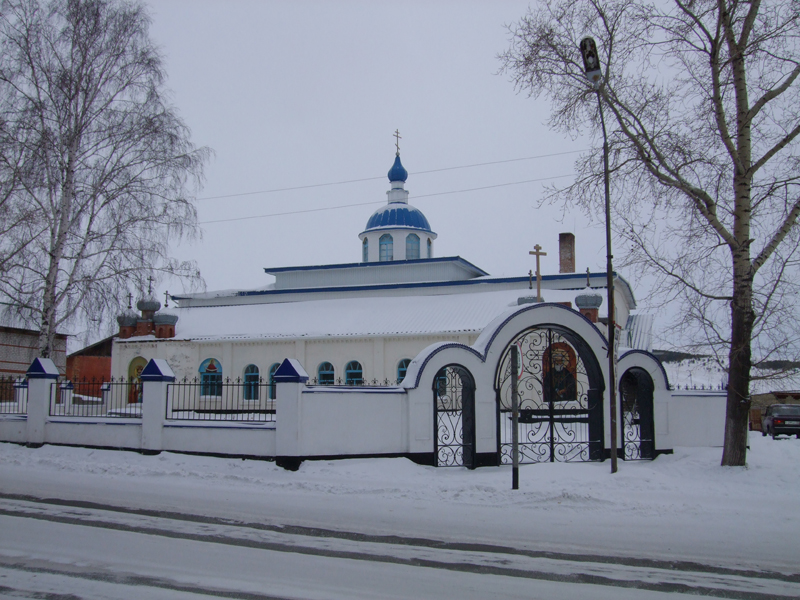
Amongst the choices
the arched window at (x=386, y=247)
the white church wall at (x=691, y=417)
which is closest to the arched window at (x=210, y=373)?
the arched window at (x=386, y=247)

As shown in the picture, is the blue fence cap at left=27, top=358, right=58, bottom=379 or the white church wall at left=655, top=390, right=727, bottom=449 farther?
the blue fence cap at left=27, top=358, right=58, bottom=379

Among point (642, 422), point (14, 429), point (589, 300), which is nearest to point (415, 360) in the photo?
point (642, 422)

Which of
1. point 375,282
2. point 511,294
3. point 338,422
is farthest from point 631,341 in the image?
point 338,422

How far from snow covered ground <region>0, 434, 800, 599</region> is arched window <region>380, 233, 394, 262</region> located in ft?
74.4

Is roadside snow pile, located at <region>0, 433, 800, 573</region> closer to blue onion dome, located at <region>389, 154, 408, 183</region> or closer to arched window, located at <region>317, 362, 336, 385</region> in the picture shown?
arched window, located at <region>317, 362, 336, 385</region>

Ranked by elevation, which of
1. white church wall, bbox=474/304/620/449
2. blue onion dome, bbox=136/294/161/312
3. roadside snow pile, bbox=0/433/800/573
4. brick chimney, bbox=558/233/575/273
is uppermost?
brick chimney, bbox=558/233/575/273

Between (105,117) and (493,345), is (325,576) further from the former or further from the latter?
(105,117)

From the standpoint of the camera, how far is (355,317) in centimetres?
2830

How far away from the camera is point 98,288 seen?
18.0 meters

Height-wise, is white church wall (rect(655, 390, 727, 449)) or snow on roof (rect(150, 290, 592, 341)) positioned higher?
snow on roof (rect(150, 290, 592, 341))

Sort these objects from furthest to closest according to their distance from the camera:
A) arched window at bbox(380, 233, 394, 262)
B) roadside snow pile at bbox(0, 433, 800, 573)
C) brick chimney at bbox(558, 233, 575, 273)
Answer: arched window at bbox(380, 233, 394, 262) → brick chimney at bbox(558, 233, 575, 273) → roadside snow pile at bbox(0, 433, 800, 573)

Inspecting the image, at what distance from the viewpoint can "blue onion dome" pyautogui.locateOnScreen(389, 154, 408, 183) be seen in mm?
35812

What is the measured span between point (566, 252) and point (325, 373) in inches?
506

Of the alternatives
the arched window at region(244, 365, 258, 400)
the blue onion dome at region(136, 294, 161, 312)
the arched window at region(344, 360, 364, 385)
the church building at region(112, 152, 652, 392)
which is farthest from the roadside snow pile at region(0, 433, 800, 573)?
the blue onion dome at region(136, 294, 161, 312)
